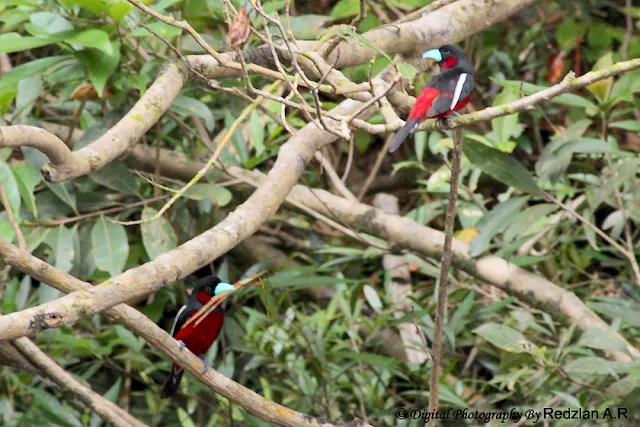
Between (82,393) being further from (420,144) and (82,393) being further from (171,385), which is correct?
(420,144)

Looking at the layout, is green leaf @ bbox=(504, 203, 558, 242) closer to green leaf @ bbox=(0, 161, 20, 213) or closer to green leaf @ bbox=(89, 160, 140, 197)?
green leaf @ bbox=(89, 160, 140, 197)

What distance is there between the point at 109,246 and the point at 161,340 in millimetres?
1210

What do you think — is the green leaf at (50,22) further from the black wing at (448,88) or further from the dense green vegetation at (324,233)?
the black wing at (448,88)

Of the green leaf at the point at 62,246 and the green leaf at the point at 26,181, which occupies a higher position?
the green leaf at the point at 26,181

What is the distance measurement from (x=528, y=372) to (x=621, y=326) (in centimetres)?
65

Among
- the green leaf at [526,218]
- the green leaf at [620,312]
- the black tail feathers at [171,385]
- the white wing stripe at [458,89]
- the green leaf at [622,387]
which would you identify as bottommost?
the black tail feathers at [171,385]

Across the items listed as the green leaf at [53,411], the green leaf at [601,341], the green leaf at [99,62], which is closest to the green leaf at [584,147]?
the green leaf at [601,341]

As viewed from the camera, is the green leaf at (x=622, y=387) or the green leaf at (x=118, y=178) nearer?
the green leaf at (x=622, y=387)

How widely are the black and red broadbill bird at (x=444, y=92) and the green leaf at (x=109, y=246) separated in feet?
4.24

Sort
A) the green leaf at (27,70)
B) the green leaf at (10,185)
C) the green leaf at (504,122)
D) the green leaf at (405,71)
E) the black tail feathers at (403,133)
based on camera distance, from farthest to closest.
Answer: the green leaf at (504,122)
the green leaf at (27,70)
the green leaf at (10,185)
the black tail feathers at (403,133)
the green leaf at (405,71)

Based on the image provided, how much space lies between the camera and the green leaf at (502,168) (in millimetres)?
3211

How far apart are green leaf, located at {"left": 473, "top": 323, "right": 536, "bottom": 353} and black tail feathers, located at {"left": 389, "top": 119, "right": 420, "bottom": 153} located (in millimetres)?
1090

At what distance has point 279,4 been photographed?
11.7 ft

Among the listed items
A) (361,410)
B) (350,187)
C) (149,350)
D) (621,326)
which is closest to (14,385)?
(149,350)
